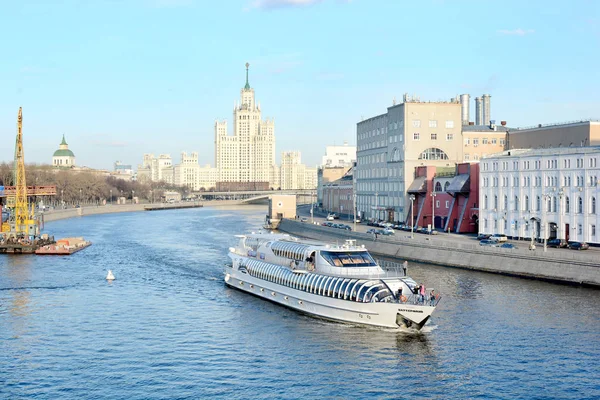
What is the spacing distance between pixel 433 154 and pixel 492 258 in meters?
36.3

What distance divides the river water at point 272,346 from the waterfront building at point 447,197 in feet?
77.4

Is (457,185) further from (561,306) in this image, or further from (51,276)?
(51,276)

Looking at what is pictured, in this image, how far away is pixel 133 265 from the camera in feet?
204

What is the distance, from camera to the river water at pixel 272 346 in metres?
27.6

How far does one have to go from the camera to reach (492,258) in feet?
181

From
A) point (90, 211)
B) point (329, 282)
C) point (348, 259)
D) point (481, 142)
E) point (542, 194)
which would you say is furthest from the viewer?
point (90, 211)

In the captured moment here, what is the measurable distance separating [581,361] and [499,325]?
6588mm

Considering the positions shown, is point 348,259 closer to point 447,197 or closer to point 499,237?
point 499,237

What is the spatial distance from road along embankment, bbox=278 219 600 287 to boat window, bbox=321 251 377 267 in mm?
15457

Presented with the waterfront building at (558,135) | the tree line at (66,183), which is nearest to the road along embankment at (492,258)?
the waterfront building at (558,135)

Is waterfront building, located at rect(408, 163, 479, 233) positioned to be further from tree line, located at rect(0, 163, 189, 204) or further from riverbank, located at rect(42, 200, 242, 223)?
tree line, located at rect(0, 163, 189, 204)

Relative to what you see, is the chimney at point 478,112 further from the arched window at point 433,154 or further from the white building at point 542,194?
the white building at point 542,194

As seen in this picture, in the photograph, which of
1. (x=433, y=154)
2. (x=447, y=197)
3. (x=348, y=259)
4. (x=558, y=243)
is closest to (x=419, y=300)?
(x=348, y=259)

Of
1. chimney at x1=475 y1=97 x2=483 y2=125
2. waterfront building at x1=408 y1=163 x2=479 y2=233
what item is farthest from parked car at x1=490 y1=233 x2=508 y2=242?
chimney at x1=475 y1=97 x2=483 y2=125
